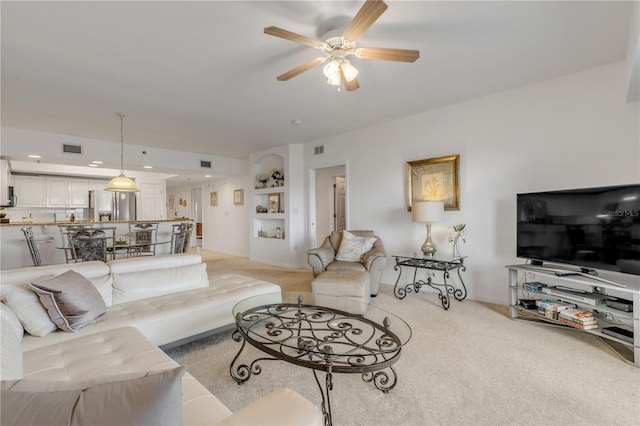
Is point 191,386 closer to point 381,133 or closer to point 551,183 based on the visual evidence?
point 551,183

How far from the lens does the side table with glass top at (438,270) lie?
362cm

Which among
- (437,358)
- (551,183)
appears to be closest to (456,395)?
(437,358)

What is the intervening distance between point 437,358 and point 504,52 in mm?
2789

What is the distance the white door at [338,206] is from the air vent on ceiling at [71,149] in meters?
5.10

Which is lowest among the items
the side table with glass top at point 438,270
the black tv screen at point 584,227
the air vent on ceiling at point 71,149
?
the side table with glass top at point 438,270

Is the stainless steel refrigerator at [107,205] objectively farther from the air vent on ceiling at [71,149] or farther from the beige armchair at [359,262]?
the beige armchair at [359,262]

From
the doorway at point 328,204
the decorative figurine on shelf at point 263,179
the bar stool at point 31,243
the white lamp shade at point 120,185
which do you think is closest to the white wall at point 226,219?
the decorative figurine on shelf at point 263,179

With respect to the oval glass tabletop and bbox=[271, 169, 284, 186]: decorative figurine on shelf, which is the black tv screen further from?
bbox=[271, 169, 284, 186]: decorative figurine on shelf

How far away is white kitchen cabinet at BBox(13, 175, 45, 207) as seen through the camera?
6.89 m

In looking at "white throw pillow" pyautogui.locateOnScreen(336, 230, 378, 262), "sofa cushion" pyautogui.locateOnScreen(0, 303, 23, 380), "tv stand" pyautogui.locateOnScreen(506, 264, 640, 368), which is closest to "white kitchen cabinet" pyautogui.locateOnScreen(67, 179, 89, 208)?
"white throw pillow" pyautogui.locateOnScreen(336, 230, 378, 262)

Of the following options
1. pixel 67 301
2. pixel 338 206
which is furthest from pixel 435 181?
pixel 67 301

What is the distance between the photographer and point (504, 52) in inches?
108

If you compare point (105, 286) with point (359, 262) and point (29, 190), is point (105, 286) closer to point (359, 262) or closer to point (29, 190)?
point (359, 262)

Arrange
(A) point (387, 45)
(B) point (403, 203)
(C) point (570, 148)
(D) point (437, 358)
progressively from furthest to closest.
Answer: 1. (B) point (403, 203)
2. (C) point (570, 148)
3. (A) point (387, 45)
4. (D) point (437, 358)
